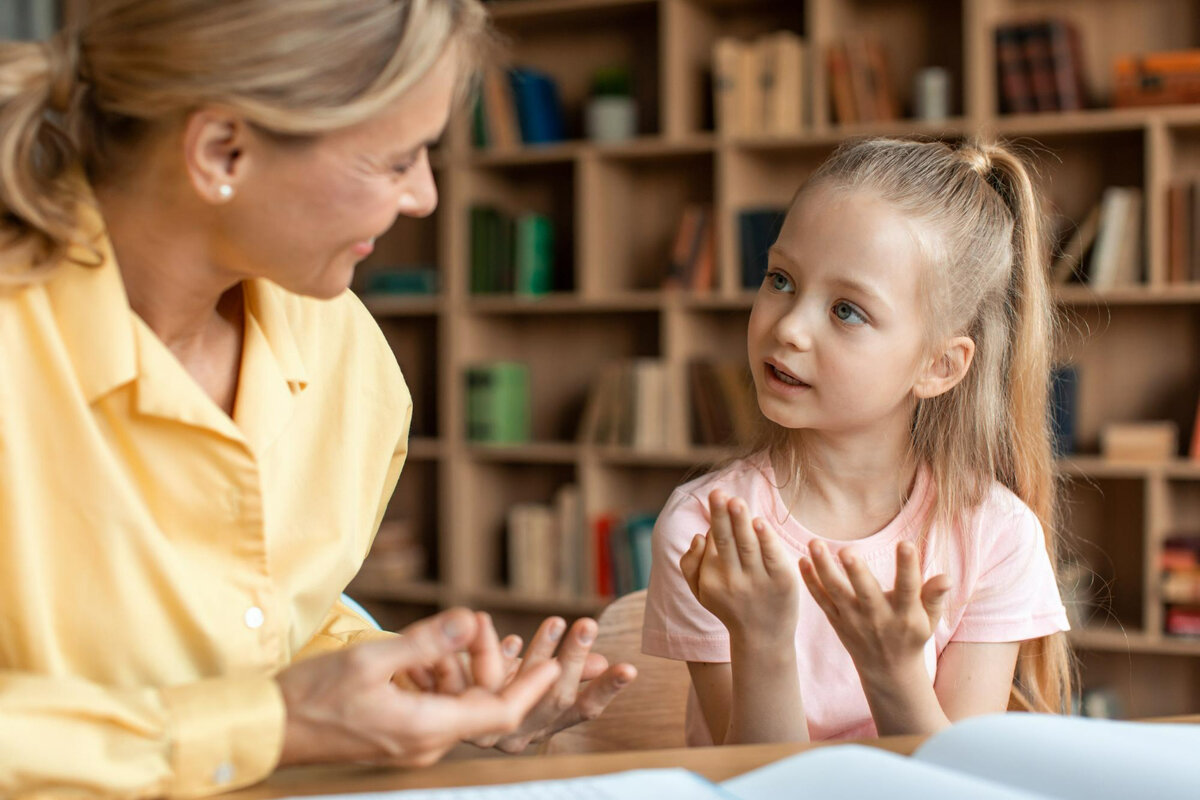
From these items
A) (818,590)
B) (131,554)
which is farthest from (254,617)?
(818,590)

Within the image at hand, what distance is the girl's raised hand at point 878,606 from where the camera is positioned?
952 millimetres

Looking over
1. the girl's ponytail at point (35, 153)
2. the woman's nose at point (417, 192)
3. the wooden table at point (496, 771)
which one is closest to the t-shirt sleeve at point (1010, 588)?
the wooden table at point (496, 771)

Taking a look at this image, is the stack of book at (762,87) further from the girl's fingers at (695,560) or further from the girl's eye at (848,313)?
the girl's fingers at (695,560)

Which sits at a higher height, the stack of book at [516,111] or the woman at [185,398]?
the stack of book at [516,111]

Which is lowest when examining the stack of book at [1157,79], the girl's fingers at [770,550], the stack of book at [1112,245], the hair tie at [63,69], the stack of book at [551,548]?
the stack of book at [551,548]

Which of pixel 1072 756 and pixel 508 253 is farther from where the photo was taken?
pixel 508 253

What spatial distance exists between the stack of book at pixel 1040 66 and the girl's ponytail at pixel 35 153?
262 centimetres

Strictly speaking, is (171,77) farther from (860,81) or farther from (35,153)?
(860,81)

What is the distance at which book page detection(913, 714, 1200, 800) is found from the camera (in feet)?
2.56

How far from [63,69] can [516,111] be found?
9.16 feet

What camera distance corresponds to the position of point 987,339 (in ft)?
4.56

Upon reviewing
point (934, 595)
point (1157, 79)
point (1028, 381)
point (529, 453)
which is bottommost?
point (529, 453)

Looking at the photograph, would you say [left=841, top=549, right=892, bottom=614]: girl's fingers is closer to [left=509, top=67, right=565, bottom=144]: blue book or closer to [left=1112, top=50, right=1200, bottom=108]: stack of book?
[left=1112, top=50, right=1200, bottom=108]: stack of book

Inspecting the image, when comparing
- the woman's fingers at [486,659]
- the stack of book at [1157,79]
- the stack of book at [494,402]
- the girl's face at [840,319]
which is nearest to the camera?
the woman's fingers at [486,659]
